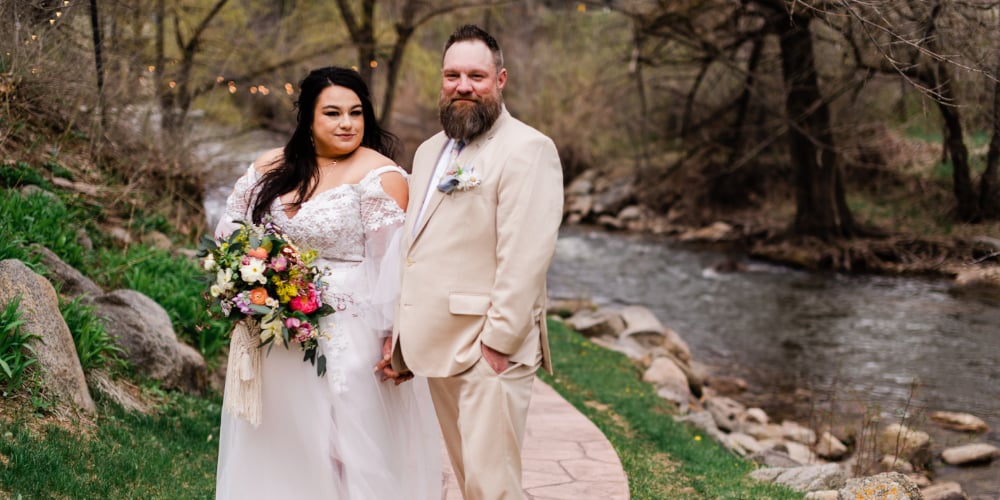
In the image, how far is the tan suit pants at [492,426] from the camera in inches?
135

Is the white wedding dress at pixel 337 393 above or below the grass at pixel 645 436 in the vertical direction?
above

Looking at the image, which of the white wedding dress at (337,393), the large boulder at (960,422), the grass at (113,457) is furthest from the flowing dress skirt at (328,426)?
the large boulder at (960,422)

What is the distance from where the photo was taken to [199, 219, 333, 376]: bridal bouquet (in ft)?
12.1

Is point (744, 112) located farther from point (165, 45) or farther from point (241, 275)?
point (241, 275)

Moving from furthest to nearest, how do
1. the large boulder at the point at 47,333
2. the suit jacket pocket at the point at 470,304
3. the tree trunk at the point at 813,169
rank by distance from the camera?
the tree trunk at the point at 813,169 → the large boulder at the point at 47,333 → the suit jacket pocket at the point at 470,304

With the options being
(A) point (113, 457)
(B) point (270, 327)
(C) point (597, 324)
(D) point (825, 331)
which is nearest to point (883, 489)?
(B) point (270, 327)

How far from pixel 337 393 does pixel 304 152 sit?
3.67 ft

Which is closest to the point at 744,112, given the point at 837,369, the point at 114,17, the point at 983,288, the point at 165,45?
the point at 983,288

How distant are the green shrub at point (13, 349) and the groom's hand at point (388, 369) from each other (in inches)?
90.5

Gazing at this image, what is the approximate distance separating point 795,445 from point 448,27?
18.1m

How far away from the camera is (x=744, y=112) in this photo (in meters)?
21.6

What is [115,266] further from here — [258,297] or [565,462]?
[258,297]

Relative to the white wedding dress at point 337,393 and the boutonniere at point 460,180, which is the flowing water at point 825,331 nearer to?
the white wedding dress at point 337,393

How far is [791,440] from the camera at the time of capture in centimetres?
920
